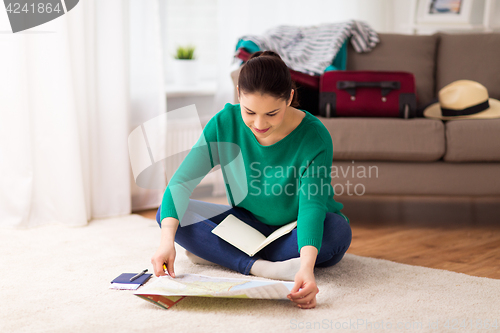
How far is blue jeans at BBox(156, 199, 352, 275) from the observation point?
1.17 m

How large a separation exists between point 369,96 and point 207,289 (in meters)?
1.19

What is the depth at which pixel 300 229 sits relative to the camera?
1012 millimetres

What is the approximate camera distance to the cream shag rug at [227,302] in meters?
0.92

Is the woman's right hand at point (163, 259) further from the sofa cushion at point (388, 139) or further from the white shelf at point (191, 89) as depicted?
the white shelf at point (191, 89)

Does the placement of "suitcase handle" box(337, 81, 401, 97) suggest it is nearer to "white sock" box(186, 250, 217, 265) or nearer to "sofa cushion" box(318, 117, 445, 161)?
"sofa cushion" box(318, 117, 445, 161)

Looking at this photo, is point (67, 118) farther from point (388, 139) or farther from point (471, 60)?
point (471, 60)

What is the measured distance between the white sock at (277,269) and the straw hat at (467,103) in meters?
1.10

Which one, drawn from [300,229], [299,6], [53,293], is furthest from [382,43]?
[53,293]

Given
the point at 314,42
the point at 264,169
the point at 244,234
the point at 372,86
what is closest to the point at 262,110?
the point at 264,169

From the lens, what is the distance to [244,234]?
3.92ft

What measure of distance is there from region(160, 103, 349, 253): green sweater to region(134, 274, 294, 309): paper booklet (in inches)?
6.6

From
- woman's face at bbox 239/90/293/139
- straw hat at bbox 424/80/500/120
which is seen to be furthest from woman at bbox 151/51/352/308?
straw hat at bbox 424/80/500/120

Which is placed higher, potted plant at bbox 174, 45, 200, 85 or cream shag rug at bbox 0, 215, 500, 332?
potted plant at bbox 174, 45, 200, 85

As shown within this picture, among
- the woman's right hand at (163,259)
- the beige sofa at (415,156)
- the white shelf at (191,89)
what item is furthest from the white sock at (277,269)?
the white shelf at (191,89)
